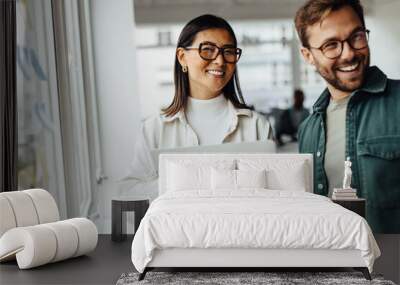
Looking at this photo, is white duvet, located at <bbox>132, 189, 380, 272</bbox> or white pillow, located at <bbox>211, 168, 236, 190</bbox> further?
white pillow, located at <bbox>211, 168, 236, 190</bbox>

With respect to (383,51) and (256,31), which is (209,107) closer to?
(256,31)

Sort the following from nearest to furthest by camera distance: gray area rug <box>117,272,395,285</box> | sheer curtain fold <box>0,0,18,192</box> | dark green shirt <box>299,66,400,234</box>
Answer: gray area rug <box>117,272,395,285</box> < sheer curtain fold <box>0,0,18,192</box> < dark green shirt <box>299,66,400,234</box>

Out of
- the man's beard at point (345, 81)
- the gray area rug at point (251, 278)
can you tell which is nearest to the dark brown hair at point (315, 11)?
the man's beard at point (345, 81)

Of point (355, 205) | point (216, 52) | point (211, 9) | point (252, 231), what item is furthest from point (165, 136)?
point (252, 231)

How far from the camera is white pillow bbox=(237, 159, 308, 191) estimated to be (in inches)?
261

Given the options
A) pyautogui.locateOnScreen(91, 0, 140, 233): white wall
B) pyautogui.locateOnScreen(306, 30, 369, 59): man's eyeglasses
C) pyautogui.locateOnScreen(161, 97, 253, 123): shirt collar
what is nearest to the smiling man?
pyautogui.locateOnScreen(306, 30, 369, 59): man's eyeglasses

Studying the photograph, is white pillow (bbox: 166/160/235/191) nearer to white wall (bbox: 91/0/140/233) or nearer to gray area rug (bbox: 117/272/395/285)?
white wall (bbox: 91/0/140/233)

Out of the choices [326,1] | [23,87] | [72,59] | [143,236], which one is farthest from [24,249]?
[326,1]

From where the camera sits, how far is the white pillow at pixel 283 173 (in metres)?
6.63

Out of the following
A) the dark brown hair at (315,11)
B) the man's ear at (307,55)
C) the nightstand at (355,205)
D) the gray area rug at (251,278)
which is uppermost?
the dark brown hair at (315,11)

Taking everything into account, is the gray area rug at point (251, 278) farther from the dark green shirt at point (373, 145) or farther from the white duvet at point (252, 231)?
the dark green shirt at point (373, 145)

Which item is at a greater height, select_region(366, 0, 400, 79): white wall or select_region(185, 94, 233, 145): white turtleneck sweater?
select_region(366, 0, 400, 79): white wall

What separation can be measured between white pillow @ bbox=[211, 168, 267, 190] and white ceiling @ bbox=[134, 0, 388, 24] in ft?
5.40

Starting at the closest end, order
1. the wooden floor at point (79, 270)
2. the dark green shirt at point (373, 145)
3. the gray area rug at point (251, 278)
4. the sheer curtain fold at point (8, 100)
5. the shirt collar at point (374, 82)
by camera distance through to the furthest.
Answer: the gray area rug at point (251, 278)
the wooden floor at point (79, 270)
the sheer curtain fold at point (8, 100)
the dark green shirt at point (373, 145)
the shirt collar at point (374, 82)
